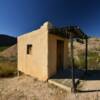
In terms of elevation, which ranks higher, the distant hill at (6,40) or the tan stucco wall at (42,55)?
the distant hill at (6,40)

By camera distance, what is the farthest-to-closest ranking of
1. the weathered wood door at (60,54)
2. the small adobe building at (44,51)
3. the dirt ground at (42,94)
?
1. the weathered wood door at (60,54)
2. the small adobe building at (44,51)
3. the dirt ground at (42,94)

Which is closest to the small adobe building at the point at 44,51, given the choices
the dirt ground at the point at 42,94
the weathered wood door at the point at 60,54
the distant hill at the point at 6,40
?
the weathered wood door at the point at 60,54

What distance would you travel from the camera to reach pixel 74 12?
1404cm

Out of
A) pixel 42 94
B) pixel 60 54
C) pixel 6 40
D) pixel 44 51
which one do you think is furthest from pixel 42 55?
pixel 6 40

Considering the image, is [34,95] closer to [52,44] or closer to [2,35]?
[52,44]

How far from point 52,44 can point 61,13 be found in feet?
13.6

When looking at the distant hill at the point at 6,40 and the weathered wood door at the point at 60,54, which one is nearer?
the weathered wood door at the point at 60,54

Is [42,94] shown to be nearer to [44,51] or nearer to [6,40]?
[44,51]

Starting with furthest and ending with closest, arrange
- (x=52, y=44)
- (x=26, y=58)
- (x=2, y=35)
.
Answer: (x=2, y=35) → (x=26, y=58) → (x=52, y=44)

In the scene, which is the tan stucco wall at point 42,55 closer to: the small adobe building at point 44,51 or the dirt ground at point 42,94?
the small adobe building at point 44,51

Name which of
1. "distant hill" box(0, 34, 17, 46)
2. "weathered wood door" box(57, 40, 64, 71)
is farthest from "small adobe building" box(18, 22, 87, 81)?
"distant hill" box(0, 34, 17, 46)

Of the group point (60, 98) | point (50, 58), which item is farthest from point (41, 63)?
point (60, 98)

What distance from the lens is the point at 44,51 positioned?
10.1 meters

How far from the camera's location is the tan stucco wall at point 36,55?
10109 mm
